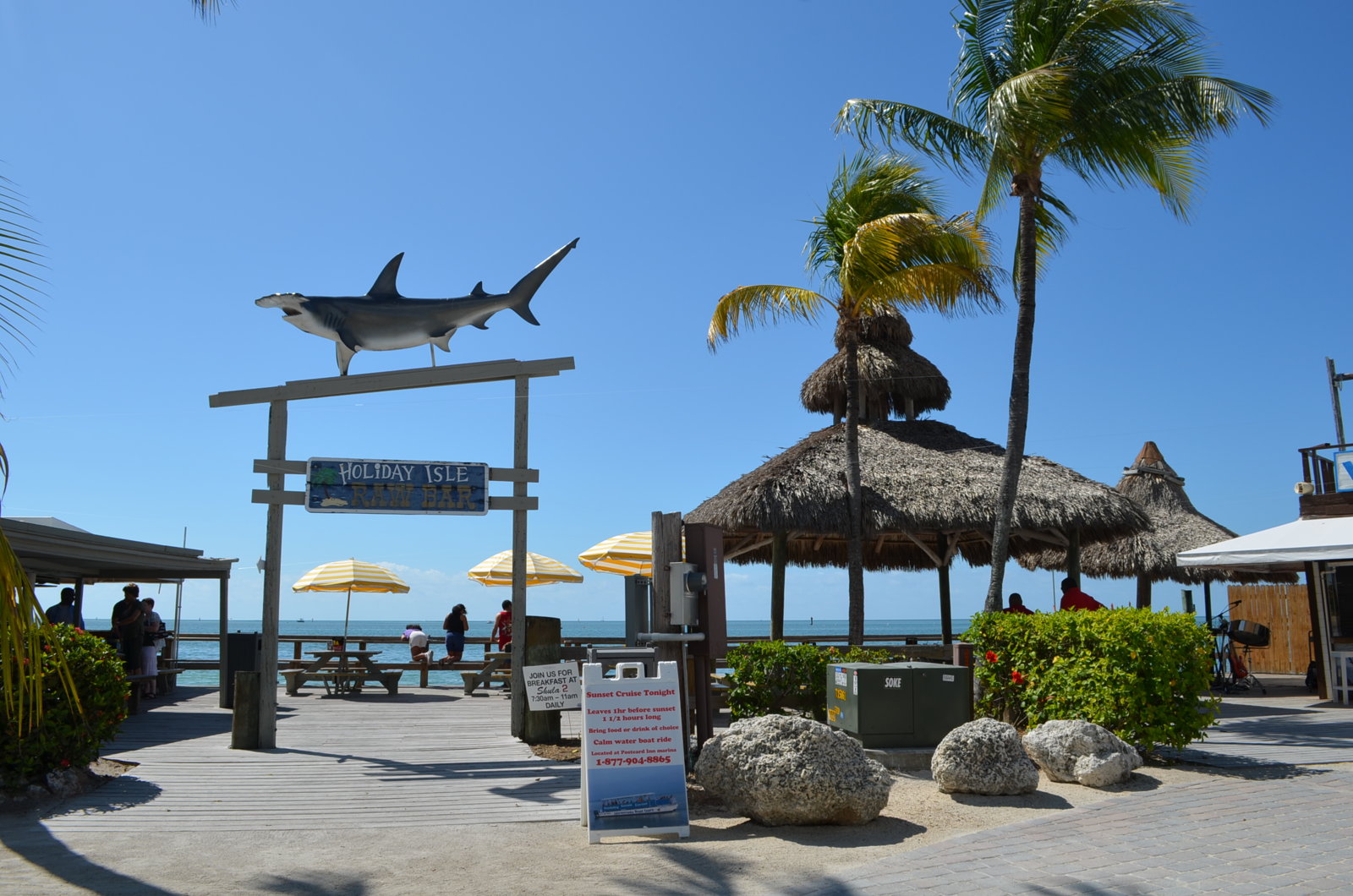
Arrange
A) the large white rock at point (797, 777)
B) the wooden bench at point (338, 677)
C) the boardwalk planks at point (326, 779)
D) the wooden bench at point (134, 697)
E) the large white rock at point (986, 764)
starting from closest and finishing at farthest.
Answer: the large white rock at point (797, 777)
the boardwalk planks at point (326, 779)
the large white rock at point (986, 764)
the wooden bench at point (134, 697)
the wooden bench at point (338, 677)

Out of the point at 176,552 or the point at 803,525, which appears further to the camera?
the point at 803,525

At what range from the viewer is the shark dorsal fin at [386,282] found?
10211mm

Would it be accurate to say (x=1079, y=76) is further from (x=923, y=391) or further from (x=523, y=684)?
(x=523, y=684)

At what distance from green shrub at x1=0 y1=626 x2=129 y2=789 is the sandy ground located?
1.73 feet

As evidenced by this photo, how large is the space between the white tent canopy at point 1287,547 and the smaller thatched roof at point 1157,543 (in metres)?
4.28

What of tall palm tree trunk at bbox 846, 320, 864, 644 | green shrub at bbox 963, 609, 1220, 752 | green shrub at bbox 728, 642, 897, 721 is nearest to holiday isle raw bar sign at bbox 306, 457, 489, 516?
green shrub at bbox 728, 642, 897, 721

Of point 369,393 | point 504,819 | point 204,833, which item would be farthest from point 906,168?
point 204,833

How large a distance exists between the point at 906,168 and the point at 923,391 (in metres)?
4.58

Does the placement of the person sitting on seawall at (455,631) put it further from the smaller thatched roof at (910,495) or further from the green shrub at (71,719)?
the green shrub at (71,719)

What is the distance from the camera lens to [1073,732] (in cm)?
790

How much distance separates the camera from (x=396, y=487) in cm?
966

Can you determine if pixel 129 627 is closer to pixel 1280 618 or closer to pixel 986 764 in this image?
pixel 986 764

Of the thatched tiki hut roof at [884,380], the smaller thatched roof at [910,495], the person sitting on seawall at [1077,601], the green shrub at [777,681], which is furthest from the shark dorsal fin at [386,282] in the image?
the thatched tiki hut roof at [884,380]

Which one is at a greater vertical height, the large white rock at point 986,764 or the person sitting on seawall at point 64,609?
the person sitting on seawall at point 64,609
